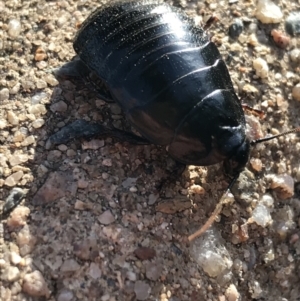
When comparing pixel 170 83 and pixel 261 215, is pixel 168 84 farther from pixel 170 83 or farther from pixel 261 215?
pixel 261 215

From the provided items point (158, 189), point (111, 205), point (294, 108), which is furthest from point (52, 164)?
point (294, 108)

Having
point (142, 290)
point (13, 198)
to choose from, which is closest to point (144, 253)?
point (142, 290)

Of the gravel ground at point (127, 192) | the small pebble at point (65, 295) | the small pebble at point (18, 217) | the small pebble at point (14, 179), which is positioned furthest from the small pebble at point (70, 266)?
the small pebble at point (14, 179)

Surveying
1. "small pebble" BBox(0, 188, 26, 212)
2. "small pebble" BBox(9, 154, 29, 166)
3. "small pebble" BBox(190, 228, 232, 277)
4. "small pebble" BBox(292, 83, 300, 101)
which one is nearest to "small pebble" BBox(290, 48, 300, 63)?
"small pebble" BBox(292, 83, 300, 101)

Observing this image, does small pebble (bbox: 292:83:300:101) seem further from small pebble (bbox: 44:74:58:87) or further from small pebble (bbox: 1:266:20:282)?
small pebble (bbox: 1:266:20:282)

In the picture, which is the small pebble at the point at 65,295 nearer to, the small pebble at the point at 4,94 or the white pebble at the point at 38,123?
the white pebble at the point at 38,123

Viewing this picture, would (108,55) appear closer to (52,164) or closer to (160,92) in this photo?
(160,92)

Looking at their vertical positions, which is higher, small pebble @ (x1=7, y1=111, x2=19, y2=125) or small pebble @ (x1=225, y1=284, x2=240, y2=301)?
small pebble @ (x1=7, y1=111, x2=19, y2=125)
